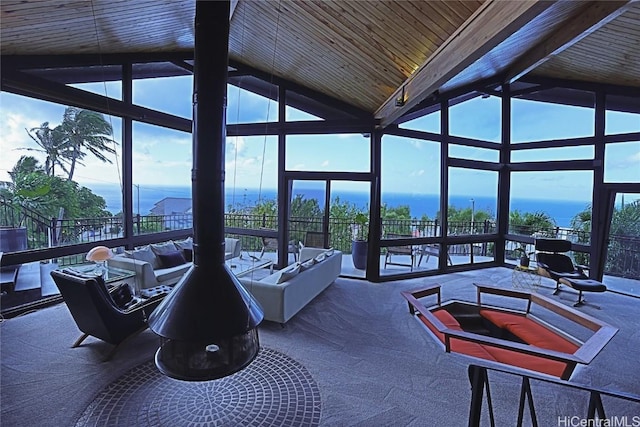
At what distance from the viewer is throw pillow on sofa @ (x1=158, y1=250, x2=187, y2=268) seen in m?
5.62

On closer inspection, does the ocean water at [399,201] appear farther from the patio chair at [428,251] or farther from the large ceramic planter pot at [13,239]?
the large ceramic planter pot at [13,239]

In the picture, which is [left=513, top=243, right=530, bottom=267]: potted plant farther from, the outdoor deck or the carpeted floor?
the carpeted floor

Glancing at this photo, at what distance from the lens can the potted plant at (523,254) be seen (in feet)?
21.9

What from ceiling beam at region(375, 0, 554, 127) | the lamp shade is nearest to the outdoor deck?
the lamp shade

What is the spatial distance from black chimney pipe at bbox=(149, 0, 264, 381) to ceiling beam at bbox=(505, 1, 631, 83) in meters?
3.60

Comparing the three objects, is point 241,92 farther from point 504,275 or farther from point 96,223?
point 504,275

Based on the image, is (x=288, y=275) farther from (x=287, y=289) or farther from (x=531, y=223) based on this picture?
(x=531, y=223)

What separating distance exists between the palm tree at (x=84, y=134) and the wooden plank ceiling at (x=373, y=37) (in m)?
0.88

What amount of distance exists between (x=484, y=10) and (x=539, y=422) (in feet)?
11.0

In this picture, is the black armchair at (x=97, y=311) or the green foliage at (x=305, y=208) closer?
the black armchair at (x=97, y=311)

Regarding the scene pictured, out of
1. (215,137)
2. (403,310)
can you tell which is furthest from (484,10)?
(403,310)

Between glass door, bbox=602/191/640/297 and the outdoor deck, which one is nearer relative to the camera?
the outdoor deck

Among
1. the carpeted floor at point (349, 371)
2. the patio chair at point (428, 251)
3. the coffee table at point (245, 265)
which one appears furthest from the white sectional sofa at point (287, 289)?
the patio chair at point (428, 251)

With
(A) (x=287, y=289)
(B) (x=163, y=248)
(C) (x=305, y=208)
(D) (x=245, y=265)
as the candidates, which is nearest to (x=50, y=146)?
(B) (x=163, y=248)
